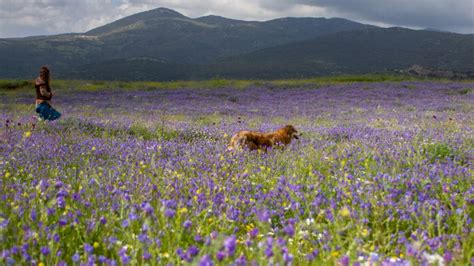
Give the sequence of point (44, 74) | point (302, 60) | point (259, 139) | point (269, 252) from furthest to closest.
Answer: point (302, 60) → point (44, 74) → point (259, 139) → point (269, 252)

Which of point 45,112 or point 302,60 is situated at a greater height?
point 302,60

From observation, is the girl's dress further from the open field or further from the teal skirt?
the open field

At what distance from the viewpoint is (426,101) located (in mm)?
21797

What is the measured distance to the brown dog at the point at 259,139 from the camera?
7.18 m

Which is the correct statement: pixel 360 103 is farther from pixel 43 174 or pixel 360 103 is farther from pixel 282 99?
pixel 43 174

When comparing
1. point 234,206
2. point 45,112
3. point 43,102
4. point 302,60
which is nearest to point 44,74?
point 43,102

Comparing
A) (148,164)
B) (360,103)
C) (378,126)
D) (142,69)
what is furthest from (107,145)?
(142,69)

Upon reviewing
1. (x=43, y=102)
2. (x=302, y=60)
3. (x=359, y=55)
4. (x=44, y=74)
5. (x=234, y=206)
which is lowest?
(x=234, y=206)

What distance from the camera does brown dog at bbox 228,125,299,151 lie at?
23.6 ft

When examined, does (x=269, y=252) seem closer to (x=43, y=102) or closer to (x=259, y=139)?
(x=259, y=139)

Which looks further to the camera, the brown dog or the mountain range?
the mountain range

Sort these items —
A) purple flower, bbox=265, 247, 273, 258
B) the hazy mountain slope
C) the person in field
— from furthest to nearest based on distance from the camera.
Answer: the hazy mountain slope, the person in field, purple flower, bbox=265, 247, 273, 258

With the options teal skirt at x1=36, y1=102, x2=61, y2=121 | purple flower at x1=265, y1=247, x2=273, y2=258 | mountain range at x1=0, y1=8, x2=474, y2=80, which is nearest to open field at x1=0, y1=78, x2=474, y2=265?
purple flower at x1=265, y1=247, x2=273, y2=258

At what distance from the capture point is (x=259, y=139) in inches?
296
